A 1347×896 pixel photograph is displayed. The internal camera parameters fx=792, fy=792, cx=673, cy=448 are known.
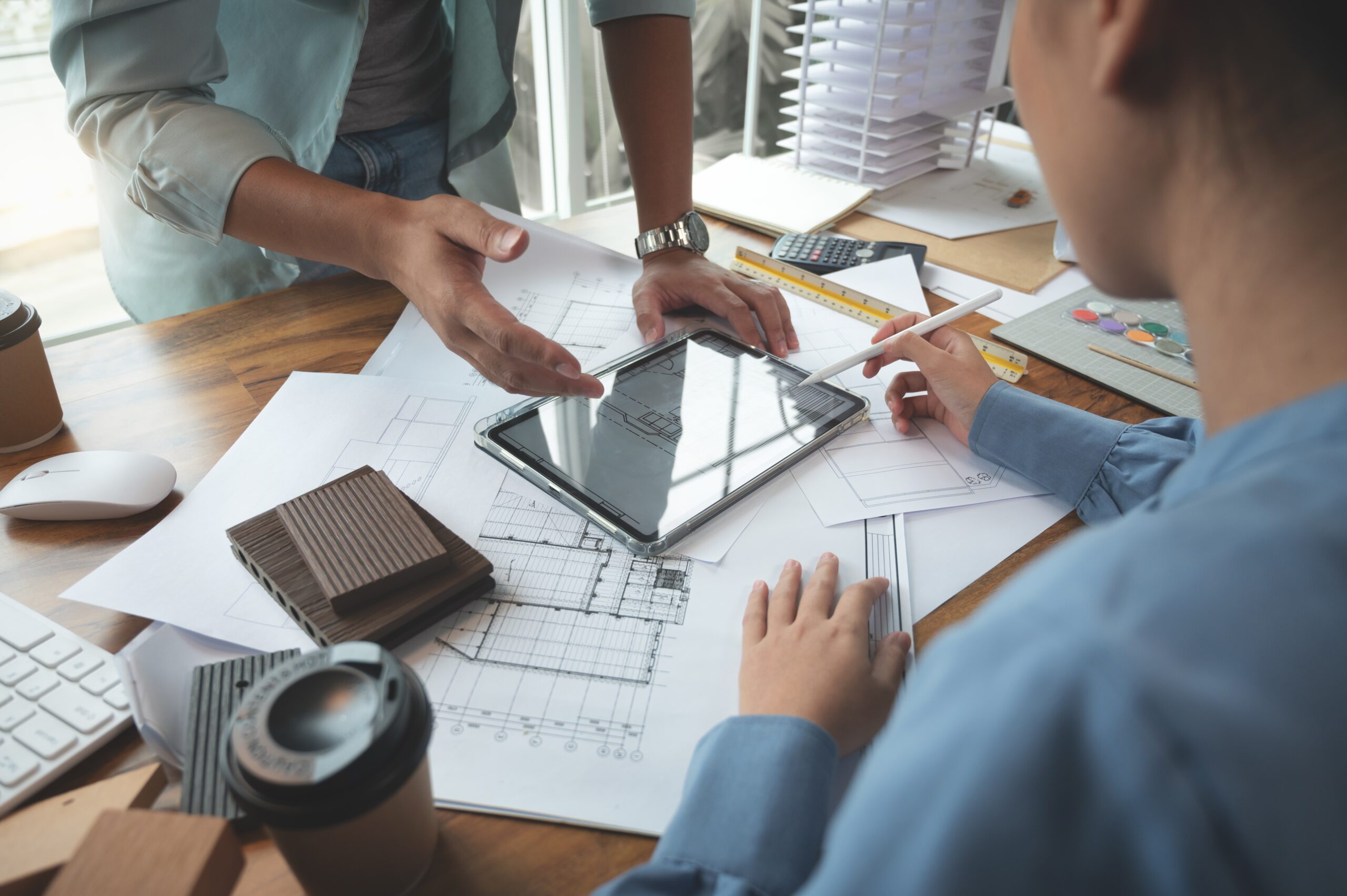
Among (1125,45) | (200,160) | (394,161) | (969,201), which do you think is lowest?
(969,201)

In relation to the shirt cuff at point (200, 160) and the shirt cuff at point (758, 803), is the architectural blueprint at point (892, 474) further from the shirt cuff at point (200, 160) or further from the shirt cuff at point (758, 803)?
the shirt cuff at point (200, 160)

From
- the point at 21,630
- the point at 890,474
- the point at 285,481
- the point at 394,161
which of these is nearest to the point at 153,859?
the point at 21,630

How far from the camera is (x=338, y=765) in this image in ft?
1.23

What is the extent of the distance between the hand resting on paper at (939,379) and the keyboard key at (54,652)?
74 cm

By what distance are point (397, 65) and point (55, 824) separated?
108 centimetres

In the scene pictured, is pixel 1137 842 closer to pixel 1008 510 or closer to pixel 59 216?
pixel 1008 510

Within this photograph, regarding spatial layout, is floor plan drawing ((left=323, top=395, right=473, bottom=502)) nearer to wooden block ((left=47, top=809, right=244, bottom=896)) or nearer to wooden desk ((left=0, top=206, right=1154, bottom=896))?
wooden desk ((left=0, top=206, right=1154, bottom=896))

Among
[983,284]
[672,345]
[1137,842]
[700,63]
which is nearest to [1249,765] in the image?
[1137,842]

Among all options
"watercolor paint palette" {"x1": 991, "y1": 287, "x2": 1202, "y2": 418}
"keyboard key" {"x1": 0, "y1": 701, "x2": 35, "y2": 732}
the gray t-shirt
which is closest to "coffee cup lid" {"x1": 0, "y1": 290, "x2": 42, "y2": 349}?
"keyboard key" {"x1": 0, "y1": 701, "x2": 35, "y2": 732}

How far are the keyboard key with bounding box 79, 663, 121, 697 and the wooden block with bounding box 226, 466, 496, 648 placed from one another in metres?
0.11

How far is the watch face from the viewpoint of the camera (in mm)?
1142

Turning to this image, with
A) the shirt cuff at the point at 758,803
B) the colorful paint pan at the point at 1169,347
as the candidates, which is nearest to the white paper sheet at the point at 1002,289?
the colorful paint pan at the point at 1169,347

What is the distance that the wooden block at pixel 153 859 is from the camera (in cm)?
36

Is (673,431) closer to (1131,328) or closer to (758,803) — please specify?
(758,803)
